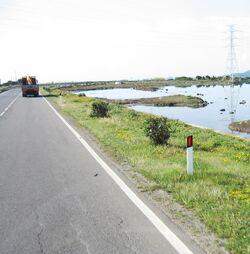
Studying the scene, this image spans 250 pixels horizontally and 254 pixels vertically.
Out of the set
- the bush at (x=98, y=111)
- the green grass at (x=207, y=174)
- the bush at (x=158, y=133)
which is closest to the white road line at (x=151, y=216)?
the green grass at (x=207, y=174)

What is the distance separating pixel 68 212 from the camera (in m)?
6.98

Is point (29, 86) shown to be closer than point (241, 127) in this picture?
No

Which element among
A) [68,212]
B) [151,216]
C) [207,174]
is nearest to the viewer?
[151,216]

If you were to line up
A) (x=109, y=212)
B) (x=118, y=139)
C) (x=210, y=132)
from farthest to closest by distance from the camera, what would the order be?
1. (x=210, y=132)
2. (x=118, y=139)
3. (x=109, y=212)

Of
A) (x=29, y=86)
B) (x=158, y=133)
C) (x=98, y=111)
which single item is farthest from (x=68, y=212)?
(x=29, y=86)

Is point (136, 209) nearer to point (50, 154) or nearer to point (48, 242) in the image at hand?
point (48, 242)

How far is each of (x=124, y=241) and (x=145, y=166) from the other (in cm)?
473

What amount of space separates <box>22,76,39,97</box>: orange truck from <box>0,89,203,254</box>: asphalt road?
43.5m

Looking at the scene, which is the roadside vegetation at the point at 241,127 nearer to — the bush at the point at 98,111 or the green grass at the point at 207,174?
the bush at the point at 98,111

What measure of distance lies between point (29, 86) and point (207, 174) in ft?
160

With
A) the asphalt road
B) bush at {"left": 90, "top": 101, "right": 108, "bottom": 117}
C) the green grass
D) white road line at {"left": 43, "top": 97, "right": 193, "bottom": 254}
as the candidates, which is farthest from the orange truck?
white road line at {"left": 43, "top": 97, "right": 193, "bottom": 254}

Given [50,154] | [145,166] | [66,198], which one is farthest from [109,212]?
[50,154]

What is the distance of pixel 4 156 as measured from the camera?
41.0 ft

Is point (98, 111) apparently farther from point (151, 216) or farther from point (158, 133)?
point (151, 216)
